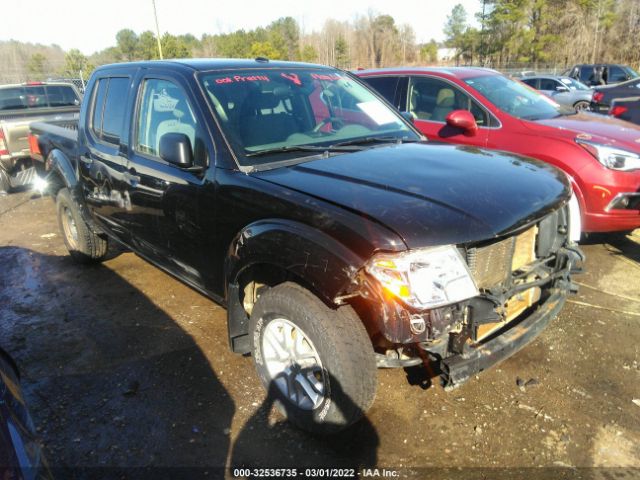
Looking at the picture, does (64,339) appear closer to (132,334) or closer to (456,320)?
(132,334)

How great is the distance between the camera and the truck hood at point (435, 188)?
2.18 m

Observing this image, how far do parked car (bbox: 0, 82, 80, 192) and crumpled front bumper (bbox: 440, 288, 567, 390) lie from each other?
683 centimetres

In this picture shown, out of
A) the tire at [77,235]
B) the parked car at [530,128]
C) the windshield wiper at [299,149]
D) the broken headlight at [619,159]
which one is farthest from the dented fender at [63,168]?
the broken headlight at [619,159]

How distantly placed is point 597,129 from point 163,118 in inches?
168

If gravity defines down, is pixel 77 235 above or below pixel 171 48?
below

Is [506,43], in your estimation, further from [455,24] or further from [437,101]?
[437,101]

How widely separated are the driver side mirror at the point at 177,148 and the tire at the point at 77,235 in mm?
2441

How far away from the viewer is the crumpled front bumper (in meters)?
2.23

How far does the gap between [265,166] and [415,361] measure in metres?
1.36

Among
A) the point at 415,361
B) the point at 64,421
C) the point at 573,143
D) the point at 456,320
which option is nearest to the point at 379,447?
the point at 415,361

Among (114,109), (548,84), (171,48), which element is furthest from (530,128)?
(171,48)

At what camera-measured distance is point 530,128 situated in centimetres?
503

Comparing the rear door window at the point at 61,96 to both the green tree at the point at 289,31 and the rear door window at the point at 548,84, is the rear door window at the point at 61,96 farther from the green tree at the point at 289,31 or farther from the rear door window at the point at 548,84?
the green tree at the point at 289,31

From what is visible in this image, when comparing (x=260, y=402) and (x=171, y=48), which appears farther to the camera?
(x=171, y=48)
